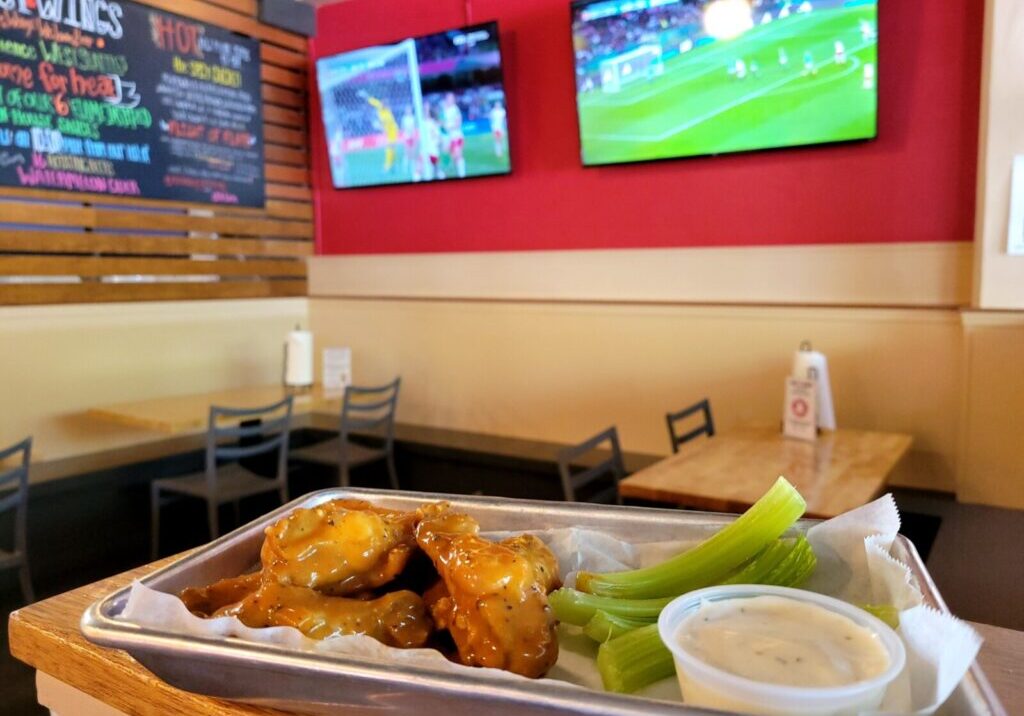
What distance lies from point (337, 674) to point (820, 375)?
2.82m

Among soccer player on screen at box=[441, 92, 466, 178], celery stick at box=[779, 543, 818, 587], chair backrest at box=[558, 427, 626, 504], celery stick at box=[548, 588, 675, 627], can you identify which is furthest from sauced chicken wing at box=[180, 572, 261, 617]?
soccer player on screen at box=[441, 92, 466, 178]

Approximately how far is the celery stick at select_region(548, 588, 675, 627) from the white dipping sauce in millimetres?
66

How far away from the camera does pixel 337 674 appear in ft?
1.93

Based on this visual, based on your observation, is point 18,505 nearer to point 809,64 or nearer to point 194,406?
point 194,406

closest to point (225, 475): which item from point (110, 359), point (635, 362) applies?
point (110, 359)

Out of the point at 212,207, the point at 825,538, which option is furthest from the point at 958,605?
the point at 212,207

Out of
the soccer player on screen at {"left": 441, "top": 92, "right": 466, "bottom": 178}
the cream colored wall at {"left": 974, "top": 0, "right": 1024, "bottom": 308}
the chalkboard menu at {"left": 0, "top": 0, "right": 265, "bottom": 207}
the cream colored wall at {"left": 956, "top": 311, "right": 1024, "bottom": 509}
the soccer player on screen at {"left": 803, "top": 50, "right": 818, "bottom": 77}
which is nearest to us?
the cream colored wall at {"left": 974, "top": 0, "right": 1024, "bottom": 308}

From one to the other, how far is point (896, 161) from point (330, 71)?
10.6ft

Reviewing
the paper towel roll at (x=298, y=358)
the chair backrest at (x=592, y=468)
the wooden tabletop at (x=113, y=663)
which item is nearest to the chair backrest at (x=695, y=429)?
the chair backrest at (x=592, y=468)

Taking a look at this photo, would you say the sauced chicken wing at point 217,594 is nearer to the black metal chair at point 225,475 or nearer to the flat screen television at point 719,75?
the black metal chair at point 225,475

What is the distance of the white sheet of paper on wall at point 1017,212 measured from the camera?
2.81 metres

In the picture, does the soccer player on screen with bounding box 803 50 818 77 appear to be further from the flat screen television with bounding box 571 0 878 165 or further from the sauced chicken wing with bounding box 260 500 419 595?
the sauced chicken wing with bounding box 260 500 419 595

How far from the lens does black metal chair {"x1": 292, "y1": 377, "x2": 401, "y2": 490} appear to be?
4.14m

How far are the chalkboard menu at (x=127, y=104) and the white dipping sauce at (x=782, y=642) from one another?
4122 mm
